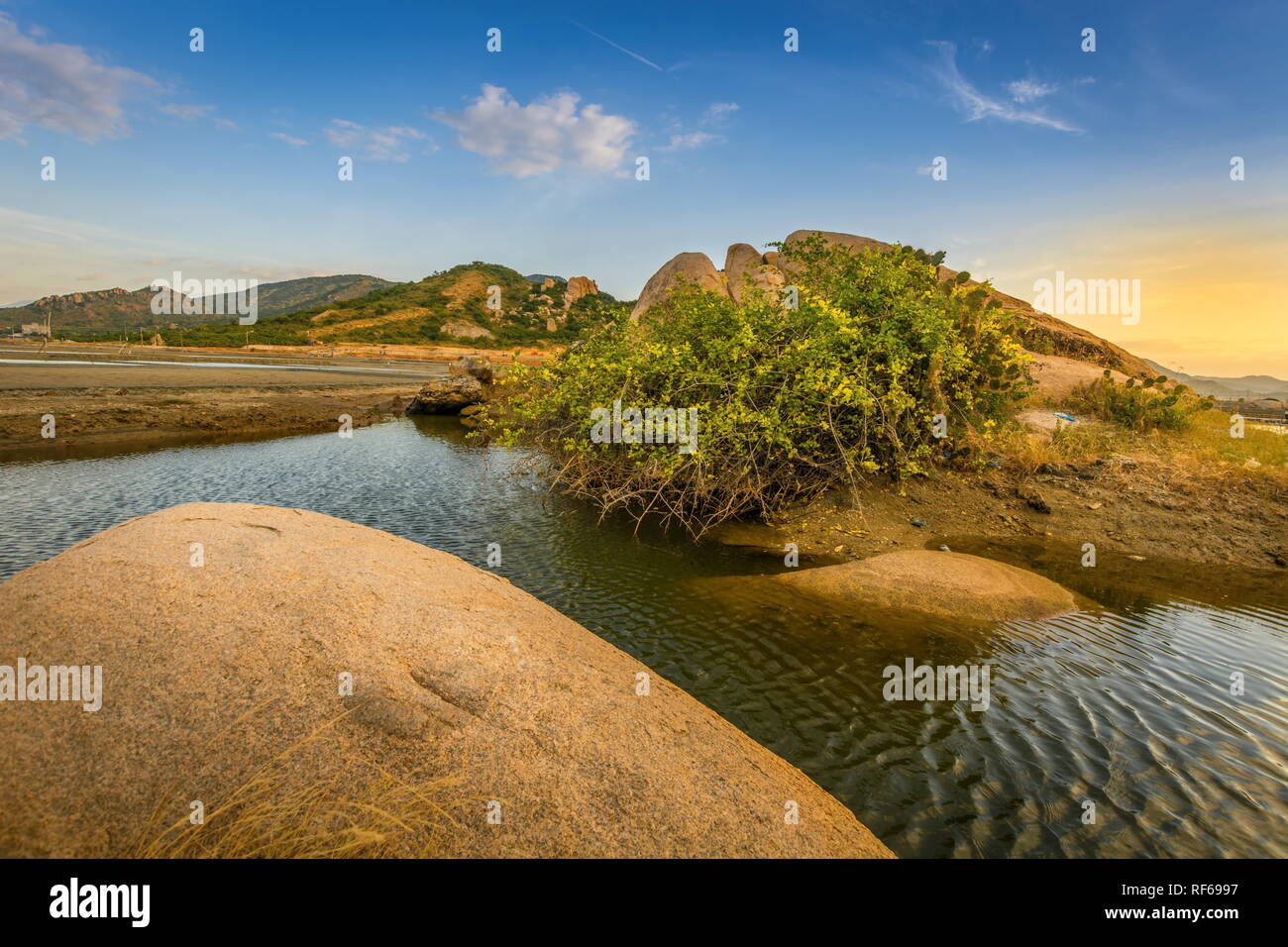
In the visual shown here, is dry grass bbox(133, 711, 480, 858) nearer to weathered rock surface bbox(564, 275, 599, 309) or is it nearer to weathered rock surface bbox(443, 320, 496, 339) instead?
weathered rock surface bbox(443, 320, 496, 339)

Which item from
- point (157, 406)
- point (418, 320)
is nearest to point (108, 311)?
point (418, 320)

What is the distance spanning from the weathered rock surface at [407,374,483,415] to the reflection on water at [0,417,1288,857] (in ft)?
81.3

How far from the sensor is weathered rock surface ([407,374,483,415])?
131ft

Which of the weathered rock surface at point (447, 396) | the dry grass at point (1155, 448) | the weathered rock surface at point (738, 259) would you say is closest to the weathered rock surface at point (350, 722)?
the dry grass at point (1155, 448)

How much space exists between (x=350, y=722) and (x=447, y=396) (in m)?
38.2

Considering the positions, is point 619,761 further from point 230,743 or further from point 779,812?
point 230,743

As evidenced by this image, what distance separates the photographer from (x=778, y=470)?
14789 mm

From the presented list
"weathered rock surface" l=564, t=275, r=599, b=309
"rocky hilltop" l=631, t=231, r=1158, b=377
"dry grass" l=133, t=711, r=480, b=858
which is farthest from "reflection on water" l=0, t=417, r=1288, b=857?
"weathered rock surface" l=564, t=275, r=599, b=309

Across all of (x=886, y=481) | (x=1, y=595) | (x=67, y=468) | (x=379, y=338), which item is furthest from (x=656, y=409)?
(x=379, y=338)

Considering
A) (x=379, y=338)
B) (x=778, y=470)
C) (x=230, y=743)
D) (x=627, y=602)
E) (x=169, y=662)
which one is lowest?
(x=627, y=602)

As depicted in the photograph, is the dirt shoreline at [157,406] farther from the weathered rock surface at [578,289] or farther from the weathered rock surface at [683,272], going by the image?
the weathered rock surface at [578,289]

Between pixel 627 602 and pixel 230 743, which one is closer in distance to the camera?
pixel 230 743

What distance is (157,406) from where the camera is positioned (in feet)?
98.6

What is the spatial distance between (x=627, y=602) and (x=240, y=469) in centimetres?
1754
